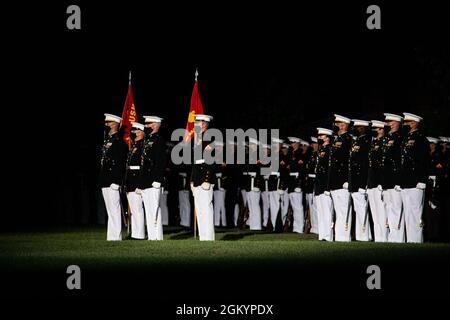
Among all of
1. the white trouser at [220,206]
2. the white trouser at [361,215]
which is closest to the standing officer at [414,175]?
the white trouser at [361,215]

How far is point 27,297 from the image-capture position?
11.5m

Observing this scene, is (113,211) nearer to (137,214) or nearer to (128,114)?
(137,214)

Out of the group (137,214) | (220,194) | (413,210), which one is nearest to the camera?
(413,210)

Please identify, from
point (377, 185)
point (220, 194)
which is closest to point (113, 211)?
point (377, 185)

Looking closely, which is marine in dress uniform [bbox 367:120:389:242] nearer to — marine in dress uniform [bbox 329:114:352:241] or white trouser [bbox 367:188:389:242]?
white trouser [bbox 367:188:389:242]

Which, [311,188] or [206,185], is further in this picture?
[311,188]

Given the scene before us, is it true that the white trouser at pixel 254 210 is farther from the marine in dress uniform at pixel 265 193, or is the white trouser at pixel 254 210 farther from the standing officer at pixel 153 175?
the standing officer at pixel 153 175

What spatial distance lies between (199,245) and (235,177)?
1106 centimetres

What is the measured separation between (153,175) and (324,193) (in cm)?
359

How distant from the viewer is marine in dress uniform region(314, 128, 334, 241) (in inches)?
861

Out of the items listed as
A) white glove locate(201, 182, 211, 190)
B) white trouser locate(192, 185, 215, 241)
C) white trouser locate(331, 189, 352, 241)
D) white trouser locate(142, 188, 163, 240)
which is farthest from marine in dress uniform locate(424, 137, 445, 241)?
white trouser locate(142, 188, 163, 240)

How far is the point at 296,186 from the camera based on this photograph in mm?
27453
